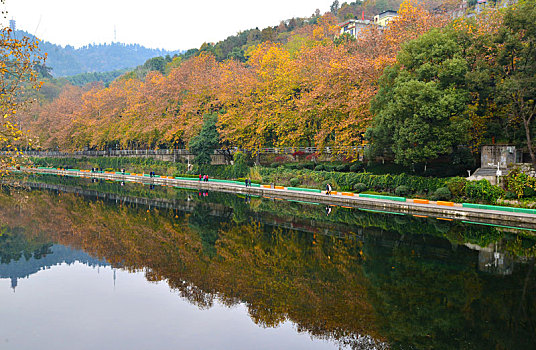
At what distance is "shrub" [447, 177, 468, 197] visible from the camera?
26.5 metres

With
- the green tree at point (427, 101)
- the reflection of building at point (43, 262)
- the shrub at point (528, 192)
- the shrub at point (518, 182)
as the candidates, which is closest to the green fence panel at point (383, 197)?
the green tree at point (427, 101)

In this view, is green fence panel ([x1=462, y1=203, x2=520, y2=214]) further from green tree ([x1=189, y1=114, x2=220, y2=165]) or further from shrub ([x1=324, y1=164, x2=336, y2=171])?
green tree ([x1=189, y1=114, x2=220, y2=165])

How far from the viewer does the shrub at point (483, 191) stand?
81.9 ft

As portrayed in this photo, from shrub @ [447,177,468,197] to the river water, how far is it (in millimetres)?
5048

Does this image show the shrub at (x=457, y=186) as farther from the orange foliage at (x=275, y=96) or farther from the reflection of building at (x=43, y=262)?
the reflection of building at (x=43, y=262)

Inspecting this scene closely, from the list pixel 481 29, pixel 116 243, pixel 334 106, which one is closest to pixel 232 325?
pixel 116 243

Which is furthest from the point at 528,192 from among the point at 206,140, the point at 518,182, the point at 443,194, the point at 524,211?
the point at 206,140

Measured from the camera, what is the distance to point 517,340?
9570mm

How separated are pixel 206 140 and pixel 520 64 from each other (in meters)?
31.0

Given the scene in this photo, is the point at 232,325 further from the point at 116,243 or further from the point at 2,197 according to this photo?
the point at 2,197

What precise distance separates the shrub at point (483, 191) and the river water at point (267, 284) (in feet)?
15.4

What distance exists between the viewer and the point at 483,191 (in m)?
25.2

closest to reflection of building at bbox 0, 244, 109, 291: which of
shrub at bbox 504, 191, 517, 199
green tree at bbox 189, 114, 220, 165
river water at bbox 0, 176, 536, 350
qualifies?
river water at bbox 0, 176, 536, 350

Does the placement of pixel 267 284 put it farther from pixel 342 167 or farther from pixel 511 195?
pixel 342 167
